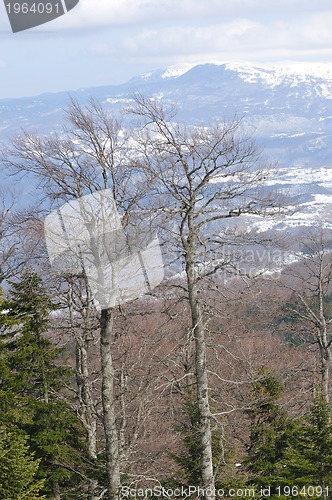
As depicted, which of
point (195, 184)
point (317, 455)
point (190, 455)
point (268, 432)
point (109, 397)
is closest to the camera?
point (109, 397)

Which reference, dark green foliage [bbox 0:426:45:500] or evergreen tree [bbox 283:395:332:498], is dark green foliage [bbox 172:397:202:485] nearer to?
evergreen tree [bbox 283:395:332:498]

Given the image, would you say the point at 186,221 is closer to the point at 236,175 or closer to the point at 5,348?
the point at 236,175

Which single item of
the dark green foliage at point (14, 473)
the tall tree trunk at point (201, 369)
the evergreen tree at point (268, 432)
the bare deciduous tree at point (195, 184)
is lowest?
the evergreen tree at point (268, 432)

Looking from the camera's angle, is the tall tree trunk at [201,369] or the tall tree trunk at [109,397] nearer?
the tall tree trunk at [109,397]

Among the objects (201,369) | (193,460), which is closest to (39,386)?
(193,460)

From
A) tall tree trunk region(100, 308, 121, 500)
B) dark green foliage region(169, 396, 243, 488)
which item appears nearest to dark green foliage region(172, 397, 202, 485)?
dark green foliage region(169, 396, 243, 488)

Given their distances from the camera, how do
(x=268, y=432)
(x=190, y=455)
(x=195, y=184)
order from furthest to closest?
(x=268, y=432), (x=190, y=455), (x=195, y=184)

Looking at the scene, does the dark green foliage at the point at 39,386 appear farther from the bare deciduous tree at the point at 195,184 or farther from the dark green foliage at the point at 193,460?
the bare deciduous tree at the point at 195,184

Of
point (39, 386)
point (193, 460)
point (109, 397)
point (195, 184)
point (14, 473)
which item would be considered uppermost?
point (195, 184)

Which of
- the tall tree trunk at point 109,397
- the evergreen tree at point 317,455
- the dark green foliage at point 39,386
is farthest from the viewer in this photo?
the dark green foliage at point 39,386

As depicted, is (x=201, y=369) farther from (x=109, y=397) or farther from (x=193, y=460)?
(x=193, y=460)

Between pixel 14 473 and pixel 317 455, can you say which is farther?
pixel 317 455

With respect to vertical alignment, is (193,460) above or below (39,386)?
below

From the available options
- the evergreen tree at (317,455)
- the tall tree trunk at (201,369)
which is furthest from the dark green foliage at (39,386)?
the evergreen tree at (317,455)
